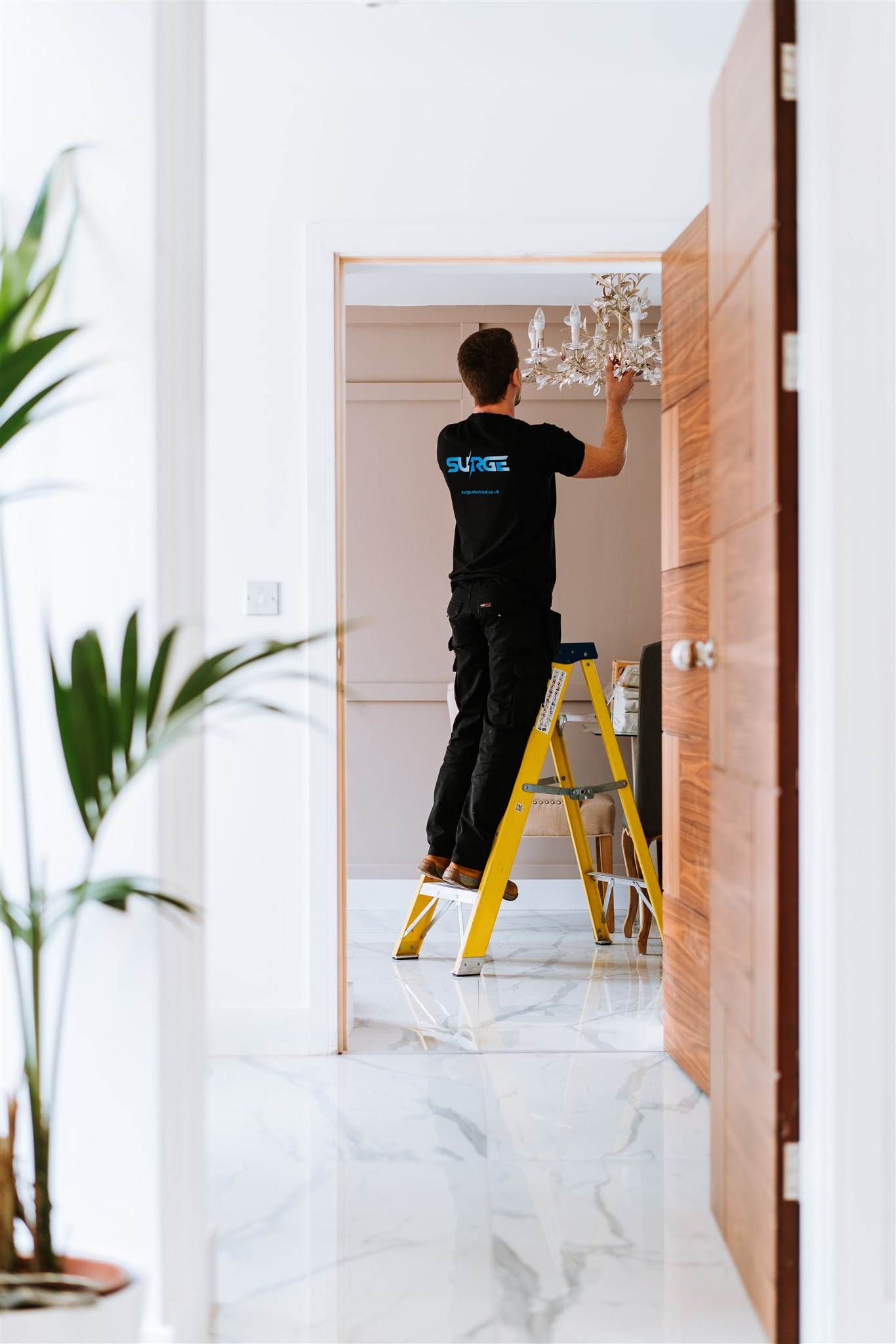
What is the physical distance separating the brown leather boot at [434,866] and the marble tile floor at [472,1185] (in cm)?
45

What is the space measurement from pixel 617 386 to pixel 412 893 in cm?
232

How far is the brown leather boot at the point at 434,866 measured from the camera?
3.52 meters

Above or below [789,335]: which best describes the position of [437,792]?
below

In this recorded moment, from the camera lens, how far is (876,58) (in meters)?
1.38

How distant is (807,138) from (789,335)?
0.25 m

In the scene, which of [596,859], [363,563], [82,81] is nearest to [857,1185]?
[82,81]

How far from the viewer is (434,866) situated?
139 inches

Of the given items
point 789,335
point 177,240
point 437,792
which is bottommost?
point 437,792

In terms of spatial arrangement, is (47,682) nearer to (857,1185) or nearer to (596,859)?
(857,1185)

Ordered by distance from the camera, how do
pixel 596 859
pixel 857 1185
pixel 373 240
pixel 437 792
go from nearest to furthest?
pixel 857 1185 → pixel 373 240 → pixel 437 792 → pixel 596 859

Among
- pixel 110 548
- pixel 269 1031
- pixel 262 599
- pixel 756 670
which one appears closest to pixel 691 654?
pixel 756 670

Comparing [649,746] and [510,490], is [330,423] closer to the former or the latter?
[510,490]

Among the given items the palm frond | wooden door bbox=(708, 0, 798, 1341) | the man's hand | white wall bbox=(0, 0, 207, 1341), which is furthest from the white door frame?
the palm frond

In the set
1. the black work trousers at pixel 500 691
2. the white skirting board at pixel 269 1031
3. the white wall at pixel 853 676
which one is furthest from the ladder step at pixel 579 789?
the white wall at pixel 853 676
